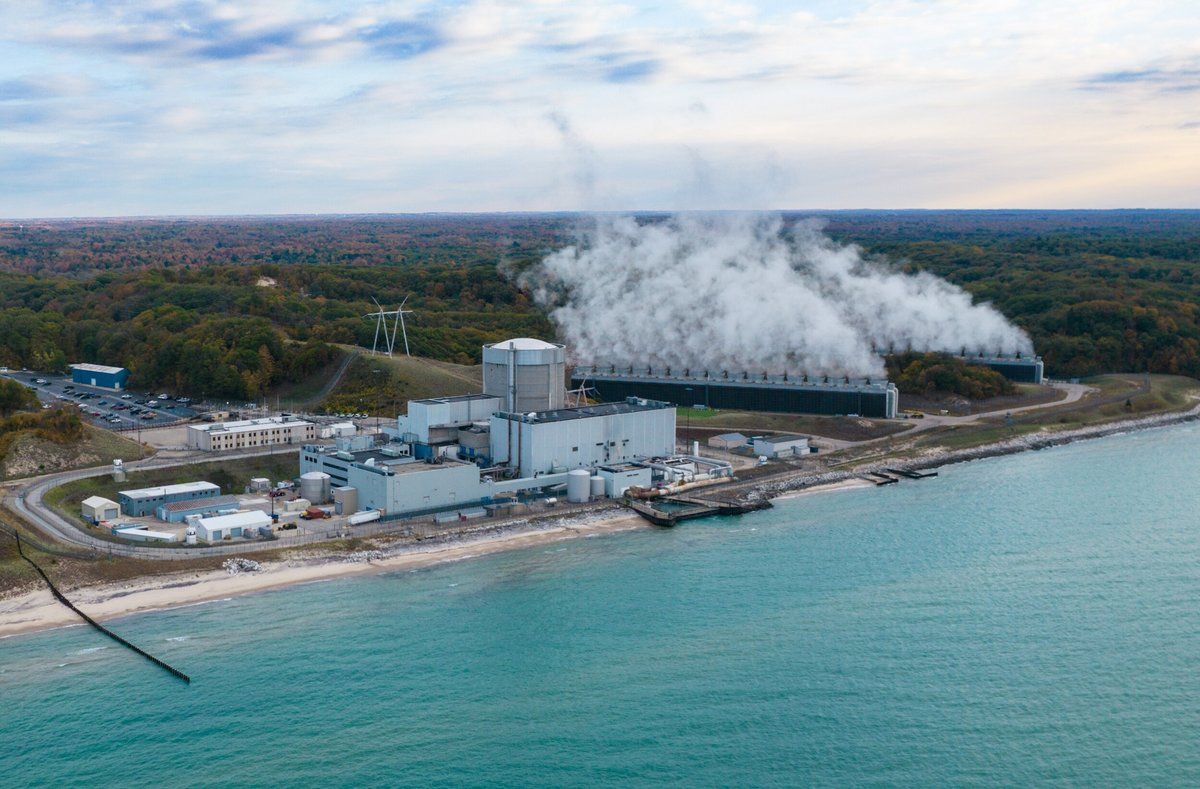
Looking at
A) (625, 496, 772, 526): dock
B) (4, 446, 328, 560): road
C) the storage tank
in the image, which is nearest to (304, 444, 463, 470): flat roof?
the storage tank

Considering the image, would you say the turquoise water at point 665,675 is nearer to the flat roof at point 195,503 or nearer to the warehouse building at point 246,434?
the flat roof at point 195,503

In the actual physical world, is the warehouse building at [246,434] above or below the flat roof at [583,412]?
below

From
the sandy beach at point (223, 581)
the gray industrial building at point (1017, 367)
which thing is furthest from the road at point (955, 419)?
the sandy beach at point (223, 581)

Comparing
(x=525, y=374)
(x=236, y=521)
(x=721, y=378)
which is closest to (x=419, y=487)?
(x=236, y=521)

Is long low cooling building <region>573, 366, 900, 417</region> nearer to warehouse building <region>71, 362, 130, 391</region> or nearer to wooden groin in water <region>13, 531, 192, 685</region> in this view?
warehouse building <region>71, 362, 130, 391</region>

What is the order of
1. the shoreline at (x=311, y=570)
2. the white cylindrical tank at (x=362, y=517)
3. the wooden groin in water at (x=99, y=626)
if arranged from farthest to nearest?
the white cylindrical tank at (x=362, y=517)
the shoreline at (x=311, y=570)
the wooden groin in water at (x=99, y=626)

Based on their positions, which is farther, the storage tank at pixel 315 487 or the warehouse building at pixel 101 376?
the warehouse building at pixel 101 376

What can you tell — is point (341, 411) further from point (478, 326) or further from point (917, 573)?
point (917, 573)

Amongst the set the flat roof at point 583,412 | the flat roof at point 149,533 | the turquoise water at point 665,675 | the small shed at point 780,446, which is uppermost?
the flat roof at point 583,412
